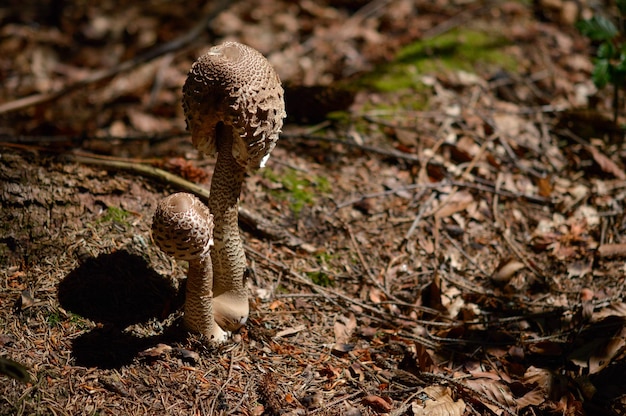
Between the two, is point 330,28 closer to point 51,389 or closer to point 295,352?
point 295,352

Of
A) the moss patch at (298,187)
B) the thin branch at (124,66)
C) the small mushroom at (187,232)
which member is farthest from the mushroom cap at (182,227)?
the thin branch at (124,66)

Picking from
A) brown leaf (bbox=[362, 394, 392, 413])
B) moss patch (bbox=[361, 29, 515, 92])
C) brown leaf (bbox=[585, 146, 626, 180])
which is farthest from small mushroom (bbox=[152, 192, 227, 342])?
brown leaf (bbox=[585, 146, 626, 180])

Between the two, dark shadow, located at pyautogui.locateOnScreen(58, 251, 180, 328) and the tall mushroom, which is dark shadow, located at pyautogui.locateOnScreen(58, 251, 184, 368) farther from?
the tall mushroom

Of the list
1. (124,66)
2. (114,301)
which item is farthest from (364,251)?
(124,66)

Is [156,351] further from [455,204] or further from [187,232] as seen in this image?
[455,204]

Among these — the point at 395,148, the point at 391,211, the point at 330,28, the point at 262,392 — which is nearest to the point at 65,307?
the point at 262,392

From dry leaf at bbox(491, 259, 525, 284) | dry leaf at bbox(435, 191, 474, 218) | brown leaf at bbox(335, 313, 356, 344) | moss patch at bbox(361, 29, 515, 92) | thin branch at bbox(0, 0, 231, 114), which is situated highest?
moss patch at bbox(361, 29, 515, 92)
